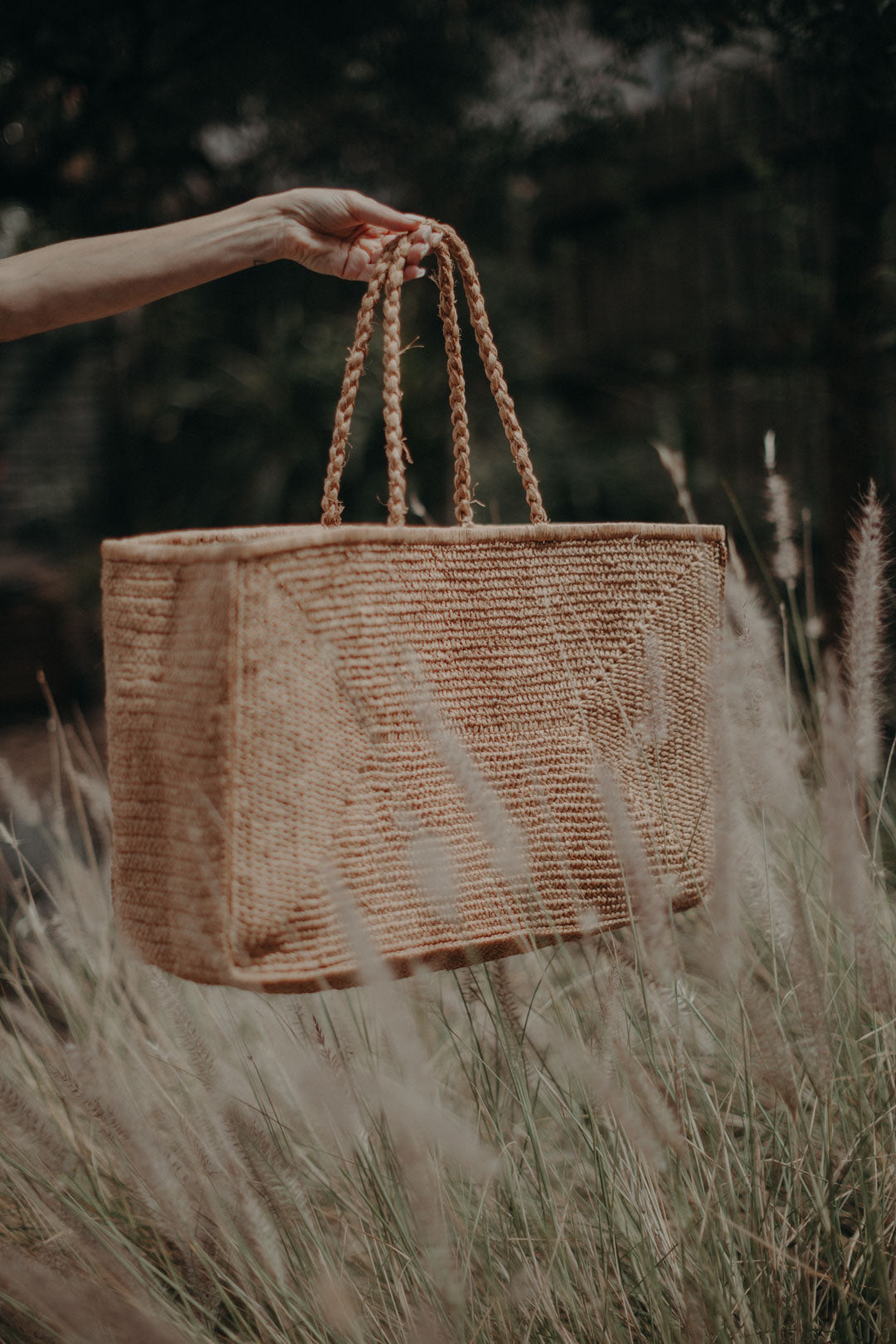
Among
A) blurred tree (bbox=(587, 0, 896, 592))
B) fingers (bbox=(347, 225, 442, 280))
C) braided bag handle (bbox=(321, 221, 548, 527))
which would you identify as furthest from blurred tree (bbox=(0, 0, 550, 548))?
braided bag handle (bbox=(321, 221, 548, 527))

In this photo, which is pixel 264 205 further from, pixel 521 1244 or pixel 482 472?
pixel 482 472

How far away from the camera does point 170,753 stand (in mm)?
895

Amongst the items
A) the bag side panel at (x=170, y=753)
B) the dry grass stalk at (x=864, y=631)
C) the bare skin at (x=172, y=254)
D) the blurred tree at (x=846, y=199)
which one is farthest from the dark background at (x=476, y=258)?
the bag side panel at (x=170, y=753)

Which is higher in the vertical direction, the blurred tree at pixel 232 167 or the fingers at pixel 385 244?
the blurred tree at pixel 232 167

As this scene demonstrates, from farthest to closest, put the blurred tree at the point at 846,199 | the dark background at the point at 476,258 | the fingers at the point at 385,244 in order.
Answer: the dark background at the point at 476,258 < the blurred tree at the point at 846,199 < the fingers at the point at 385,244

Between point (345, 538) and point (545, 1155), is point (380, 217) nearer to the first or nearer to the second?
point (345, 538)

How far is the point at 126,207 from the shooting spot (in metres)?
4.01

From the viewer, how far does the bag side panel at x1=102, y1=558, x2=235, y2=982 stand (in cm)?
85

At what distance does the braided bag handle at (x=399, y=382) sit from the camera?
0.98m

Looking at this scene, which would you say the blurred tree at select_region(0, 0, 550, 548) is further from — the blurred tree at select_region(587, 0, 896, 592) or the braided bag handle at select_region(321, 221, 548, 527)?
the braided bag handle at select_region(321, 221, 548, 527)

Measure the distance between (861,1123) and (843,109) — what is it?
2.30 meters

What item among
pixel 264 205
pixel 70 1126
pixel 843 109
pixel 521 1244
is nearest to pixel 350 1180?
pixel 521 1244

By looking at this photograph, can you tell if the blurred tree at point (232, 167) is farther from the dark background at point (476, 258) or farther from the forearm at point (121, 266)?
the forearm at point (121, 266)

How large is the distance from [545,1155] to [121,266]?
1045 mm
